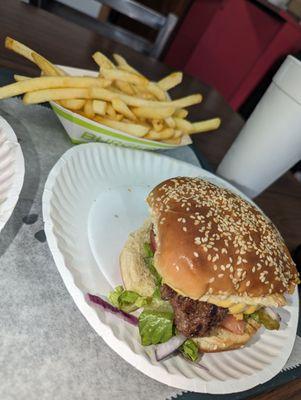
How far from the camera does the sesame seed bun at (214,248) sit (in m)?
1.08

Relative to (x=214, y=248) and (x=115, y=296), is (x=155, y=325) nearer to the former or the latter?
(x=115, y=296)

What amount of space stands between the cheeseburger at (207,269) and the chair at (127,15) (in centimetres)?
187

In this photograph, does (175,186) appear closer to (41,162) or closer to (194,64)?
(41,162)

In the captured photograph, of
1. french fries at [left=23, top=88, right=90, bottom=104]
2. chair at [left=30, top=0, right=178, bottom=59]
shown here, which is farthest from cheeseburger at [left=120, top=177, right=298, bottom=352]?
chair at [left=30, top=0, right=178, bottom=59]

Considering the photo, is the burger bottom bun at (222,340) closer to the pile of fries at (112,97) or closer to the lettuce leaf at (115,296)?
the lettuce leaf at (115,296)

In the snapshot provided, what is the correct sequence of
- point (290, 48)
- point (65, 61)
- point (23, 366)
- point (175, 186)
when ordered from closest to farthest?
point (23, 366)
point (175, 186)
point (65, 61)
point (290, 48)

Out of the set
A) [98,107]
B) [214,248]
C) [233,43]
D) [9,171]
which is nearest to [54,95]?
[98,107]

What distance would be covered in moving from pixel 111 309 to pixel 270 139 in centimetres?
115

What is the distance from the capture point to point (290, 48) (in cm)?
433

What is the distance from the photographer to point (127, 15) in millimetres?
2602

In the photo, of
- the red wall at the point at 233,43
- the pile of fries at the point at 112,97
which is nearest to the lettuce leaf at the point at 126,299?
the pile of fries at the point at 112,97

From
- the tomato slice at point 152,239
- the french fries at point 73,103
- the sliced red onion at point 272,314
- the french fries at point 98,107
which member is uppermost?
the french fries at point 98,107

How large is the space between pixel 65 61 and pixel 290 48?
3.44m

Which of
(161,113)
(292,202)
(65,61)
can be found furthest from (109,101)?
(292,202)
